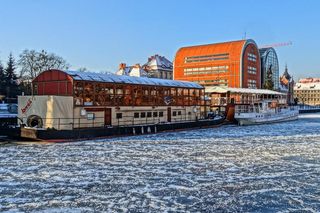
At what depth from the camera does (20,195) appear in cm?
1075

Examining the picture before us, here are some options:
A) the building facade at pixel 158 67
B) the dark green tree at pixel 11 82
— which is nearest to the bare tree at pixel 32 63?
the dark green tree at pixel 11 82

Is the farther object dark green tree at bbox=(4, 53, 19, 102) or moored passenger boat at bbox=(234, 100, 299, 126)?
dark green tree at bbox=(4, 53, 19, 102)

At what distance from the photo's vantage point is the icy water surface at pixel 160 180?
9.79 metres

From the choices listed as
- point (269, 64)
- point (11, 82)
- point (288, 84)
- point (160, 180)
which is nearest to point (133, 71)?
point (269, 64)

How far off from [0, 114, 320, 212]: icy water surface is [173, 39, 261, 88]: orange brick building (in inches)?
3266

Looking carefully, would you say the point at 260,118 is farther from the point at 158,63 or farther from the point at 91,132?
the point at 158,63

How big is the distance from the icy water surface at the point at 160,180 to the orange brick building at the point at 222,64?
82.9 meters

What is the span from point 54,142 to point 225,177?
15.9 meters

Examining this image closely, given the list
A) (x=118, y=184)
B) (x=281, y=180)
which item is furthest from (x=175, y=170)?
(x=281, y=180)

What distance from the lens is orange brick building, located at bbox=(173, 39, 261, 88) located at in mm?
101562

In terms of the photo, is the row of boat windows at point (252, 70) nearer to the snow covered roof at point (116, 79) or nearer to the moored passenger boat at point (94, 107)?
the snow covered roof at point (116, 79)

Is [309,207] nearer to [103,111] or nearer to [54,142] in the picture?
[54,142]

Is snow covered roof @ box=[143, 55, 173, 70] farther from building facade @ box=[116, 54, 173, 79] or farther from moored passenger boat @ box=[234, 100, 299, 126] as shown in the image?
moored passenger boat @ box=[234, 100, 299, 126]

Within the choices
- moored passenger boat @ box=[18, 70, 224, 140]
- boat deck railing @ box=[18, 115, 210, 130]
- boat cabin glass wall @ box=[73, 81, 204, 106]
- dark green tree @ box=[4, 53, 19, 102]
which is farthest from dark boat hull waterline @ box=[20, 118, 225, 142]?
dark green tree @ box=[4, 53, 19, 102]
